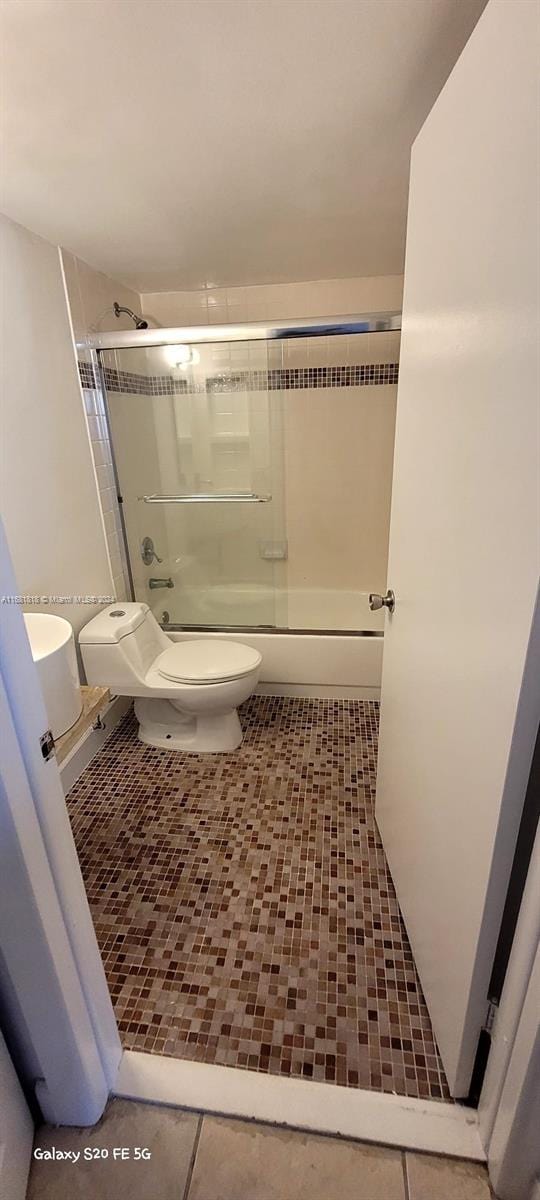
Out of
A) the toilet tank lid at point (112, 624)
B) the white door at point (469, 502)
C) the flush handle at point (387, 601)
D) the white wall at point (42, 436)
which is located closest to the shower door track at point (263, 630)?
the toilet tank lid at point (112, 624)

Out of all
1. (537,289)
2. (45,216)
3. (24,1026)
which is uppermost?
(45,216)

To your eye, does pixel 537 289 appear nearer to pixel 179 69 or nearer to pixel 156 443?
pixel 179 69

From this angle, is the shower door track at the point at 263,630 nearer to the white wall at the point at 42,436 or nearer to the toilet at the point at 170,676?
the toilet at the point at 170,676

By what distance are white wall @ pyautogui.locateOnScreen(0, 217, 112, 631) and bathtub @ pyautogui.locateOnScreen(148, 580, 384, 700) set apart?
24.9 inches


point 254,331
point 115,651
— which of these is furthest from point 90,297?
point 115,651

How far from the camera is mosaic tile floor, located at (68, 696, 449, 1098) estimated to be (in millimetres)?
1092

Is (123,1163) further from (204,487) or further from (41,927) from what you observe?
(204,487)

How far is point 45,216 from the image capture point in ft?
5.09

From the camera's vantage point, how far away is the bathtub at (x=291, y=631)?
2.37 metres

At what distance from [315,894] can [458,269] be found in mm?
1564

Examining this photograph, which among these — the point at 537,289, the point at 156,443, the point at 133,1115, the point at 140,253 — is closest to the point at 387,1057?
the point at 133,1115

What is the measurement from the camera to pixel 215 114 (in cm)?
111

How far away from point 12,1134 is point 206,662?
4.52 feet

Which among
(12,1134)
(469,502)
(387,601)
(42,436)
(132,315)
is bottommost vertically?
(12,1134)
